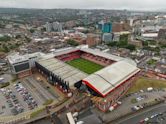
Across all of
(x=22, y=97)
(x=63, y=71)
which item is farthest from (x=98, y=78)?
(x=22, y=97)

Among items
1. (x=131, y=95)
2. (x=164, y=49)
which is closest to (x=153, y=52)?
(x=164, y=49)

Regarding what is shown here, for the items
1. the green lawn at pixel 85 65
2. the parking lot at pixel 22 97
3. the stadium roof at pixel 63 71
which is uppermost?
the stadium roof at pixel 63 71

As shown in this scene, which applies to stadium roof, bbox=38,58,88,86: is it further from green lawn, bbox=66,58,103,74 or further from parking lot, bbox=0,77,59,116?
green lawn, bbox=66,58,103,74

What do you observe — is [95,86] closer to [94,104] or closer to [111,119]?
[94,104]

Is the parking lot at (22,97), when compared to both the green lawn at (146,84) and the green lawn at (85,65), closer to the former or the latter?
the green lawn at (85,65)

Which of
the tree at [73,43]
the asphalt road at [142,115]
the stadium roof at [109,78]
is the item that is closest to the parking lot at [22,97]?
the stadium roof at [109,78]
